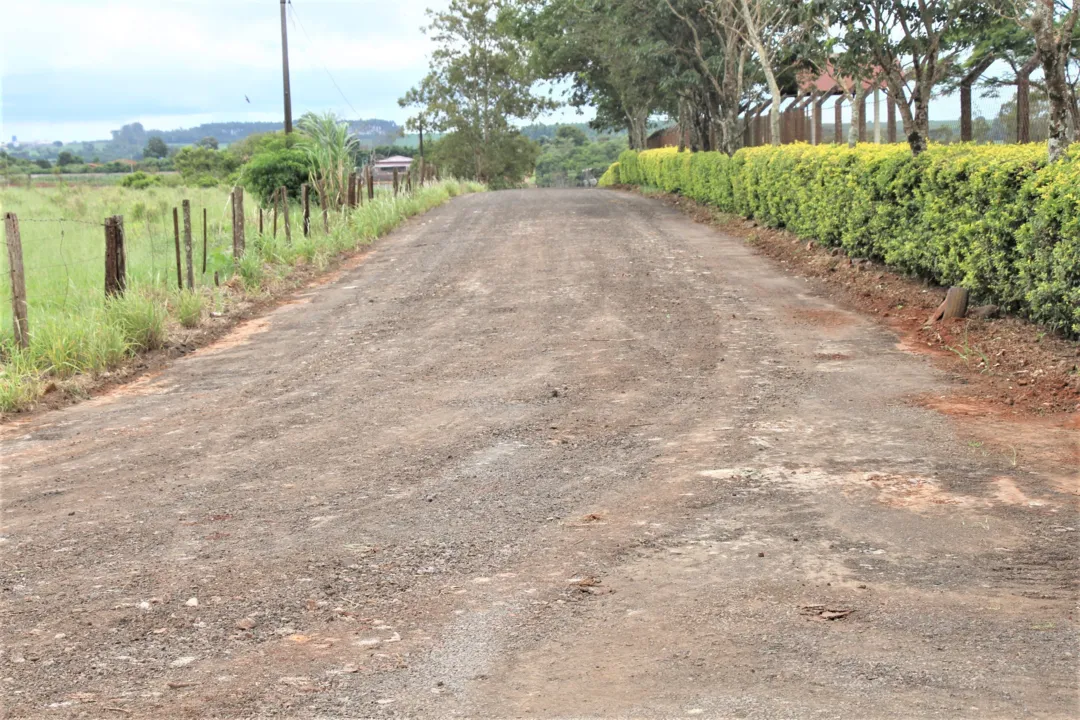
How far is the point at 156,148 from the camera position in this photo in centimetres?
6450

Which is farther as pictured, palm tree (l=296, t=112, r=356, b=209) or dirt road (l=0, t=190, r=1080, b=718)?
palm tree (l=296, t=112, r=356, b=209)

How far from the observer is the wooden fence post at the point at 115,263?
11633 millimetres

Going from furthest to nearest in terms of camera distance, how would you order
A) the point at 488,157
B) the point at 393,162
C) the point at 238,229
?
1. the point at 393,162
2. the point at 488,157
3. the point at 238,229

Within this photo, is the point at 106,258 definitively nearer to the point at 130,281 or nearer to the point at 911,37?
the point at 130,281

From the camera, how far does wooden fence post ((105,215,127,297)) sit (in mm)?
11633

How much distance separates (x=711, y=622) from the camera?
456cm

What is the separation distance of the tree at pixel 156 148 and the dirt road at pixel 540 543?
56.4 meters

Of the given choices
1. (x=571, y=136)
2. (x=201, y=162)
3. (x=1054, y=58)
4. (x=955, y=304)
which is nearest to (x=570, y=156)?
(x=571, y=136)

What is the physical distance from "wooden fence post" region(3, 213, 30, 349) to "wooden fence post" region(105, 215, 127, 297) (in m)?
1.73

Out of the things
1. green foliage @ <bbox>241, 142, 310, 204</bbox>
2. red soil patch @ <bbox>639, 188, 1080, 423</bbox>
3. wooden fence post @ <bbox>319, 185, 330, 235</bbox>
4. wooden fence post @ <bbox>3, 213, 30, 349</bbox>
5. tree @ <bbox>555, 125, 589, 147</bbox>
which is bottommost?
red soil patch @ <bbox>639, 188, 1080, 423</bbox>

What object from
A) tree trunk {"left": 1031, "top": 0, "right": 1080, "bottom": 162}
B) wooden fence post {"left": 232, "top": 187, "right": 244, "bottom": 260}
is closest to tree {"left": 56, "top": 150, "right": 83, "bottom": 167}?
wooden fence post {"left": 232, "top": 187, "right": 244, "bottom": 260}

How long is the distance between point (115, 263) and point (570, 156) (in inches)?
3899

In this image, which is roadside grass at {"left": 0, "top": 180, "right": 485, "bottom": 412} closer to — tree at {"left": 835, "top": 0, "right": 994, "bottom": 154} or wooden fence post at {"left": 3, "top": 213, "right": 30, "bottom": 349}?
wooden fence post at {"left": 3, "top": 213, "right": 30, "bottom": 349}

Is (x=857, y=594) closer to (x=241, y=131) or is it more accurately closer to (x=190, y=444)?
(x=190, y=444)
